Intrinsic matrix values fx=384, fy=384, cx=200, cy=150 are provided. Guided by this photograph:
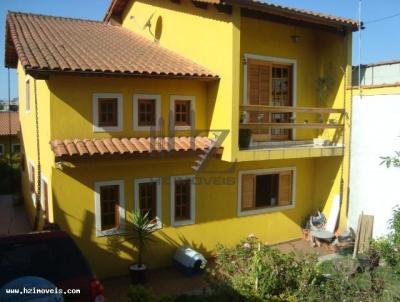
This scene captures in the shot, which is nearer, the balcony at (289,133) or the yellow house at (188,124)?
the yellow house at (188,124)

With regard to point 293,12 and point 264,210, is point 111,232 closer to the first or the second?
point 264,210

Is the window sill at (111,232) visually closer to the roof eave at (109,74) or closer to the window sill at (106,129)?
the window sill at (106,129)

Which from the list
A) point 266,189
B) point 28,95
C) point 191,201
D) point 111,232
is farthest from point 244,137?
point 28,95

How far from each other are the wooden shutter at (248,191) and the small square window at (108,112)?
15.3 ft

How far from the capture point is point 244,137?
11.4m

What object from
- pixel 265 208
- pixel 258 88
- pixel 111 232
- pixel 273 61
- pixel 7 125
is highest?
pixel 273 61

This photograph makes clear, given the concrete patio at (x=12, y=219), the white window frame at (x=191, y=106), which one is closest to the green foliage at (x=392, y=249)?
the white window frame at (x=191, y=106)

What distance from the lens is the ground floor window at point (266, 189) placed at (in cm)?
1275

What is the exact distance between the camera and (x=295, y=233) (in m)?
13.9

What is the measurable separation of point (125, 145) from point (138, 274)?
11.1 ft

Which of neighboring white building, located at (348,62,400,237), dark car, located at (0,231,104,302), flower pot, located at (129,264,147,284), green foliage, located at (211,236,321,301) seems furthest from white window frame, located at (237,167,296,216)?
dark car, located at (0,231,104,302)

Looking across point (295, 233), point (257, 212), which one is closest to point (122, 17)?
point (257, 212)

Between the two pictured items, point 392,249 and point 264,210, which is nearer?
point 392,249

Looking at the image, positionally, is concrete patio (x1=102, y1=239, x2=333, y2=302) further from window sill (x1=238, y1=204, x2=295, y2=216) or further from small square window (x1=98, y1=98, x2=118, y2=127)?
small square window (x1=98, y1=98, x2=118, y2=127)
